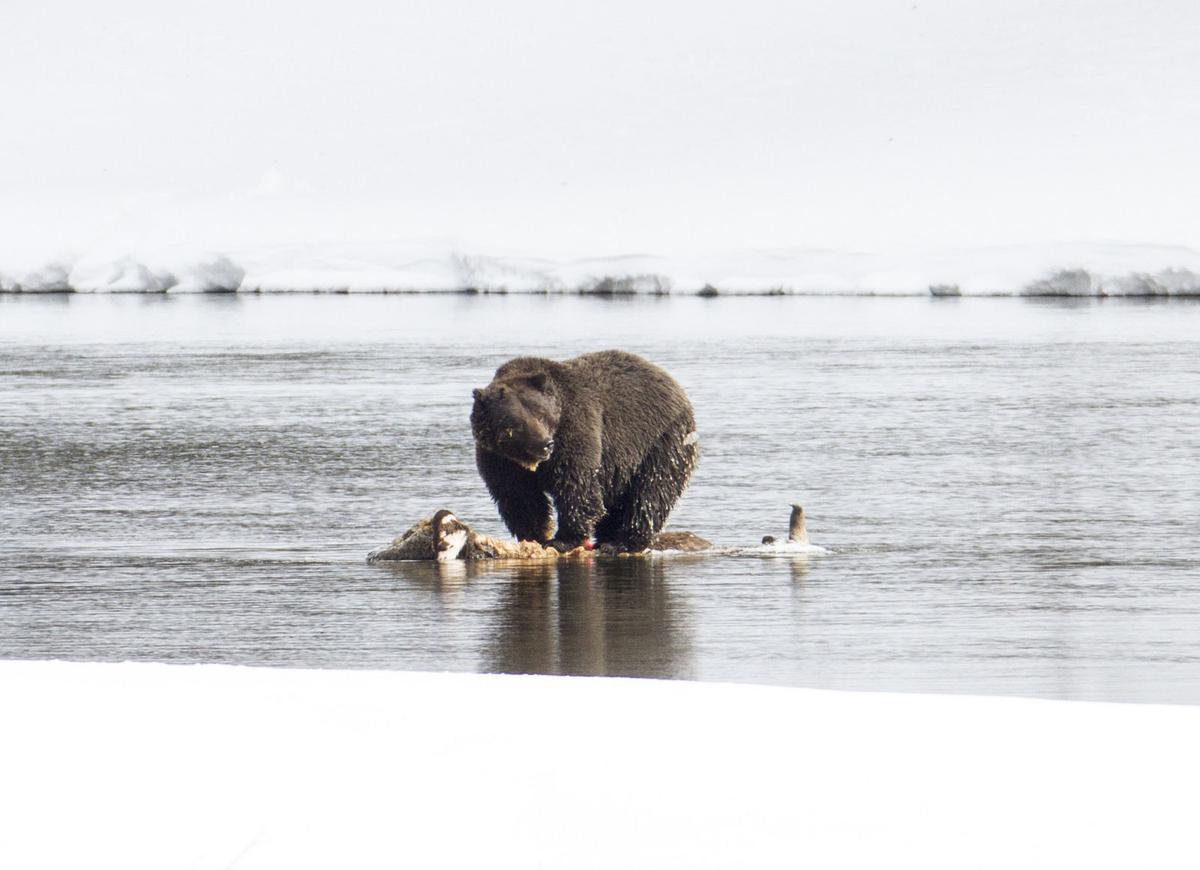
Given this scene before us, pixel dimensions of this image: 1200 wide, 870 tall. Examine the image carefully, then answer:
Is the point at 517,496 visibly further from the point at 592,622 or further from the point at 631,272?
the point at 631,272

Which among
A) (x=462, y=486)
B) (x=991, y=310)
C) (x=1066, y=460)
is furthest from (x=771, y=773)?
(x=991, y=310)

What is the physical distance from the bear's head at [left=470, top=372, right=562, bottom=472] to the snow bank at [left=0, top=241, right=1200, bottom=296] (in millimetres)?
48629

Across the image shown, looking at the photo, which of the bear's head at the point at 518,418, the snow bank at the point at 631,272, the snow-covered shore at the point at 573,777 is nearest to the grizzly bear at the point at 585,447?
the bear's head at the point at 518,418

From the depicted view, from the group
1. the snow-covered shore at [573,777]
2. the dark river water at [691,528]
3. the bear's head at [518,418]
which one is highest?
the bear's head at [518,418]

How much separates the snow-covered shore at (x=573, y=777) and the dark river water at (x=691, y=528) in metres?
1.25

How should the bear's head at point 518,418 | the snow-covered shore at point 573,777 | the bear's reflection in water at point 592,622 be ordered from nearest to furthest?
1. the snow-covered shore at point 573,777
2. the bear's reflection in water at point 592,622
3. the bear's head at point 518,418

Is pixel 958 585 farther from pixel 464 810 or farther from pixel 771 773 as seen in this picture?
pixel 464 810

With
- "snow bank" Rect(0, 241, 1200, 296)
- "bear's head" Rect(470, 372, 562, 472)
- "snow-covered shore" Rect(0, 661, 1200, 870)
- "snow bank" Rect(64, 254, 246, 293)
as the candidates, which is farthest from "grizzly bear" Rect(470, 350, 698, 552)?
"snow bank" Rect(64, 254, 246, 293)

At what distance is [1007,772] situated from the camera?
475cm

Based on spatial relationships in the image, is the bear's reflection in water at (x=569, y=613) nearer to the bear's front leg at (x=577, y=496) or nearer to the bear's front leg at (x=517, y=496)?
the bear's front leg at (x=577, y=496)

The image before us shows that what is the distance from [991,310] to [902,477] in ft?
150

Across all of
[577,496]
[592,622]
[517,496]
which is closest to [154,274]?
[517,496]

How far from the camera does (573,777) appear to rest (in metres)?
4.68

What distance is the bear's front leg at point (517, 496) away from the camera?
9664 millimetres
